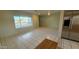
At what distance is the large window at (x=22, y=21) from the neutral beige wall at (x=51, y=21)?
26 cm

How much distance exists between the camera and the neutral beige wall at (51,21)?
50.6 inches

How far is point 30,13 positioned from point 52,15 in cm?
42

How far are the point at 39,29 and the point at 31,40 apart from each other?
0.91 ft

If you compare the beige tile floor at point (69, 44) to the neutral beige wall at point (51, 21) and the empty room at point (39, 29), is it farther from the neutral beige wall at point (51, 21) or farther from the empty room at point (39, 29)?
the neutral beige wall at point (51, 21)

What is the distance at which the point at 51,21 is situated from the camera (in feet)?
4.54

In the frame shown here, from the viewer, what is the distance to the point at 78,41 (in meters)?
1.25

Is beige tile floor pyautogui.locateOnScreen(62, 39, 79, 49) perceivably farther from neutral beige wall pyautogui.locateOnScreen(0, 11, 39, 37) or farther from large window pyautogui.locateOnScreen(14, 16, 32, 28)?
neutral beige wall pyautogui.locateOnScreen(0, 11, 39, 37)

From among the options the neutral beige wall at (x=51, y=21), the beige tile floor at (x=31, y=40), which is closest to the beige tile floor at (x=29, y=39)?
the beige tile floor at (x=31, y=40)

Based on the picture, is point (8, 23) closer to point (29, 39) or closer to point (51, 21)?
point (29, 39)

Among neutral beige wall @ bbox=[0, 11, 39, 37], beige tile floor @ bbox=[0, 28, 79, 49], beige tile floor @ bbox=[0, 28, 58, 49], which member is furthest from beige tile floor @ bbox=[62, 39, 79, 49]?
neutral beige wall @ bbox=[0, 11, 39, 37]

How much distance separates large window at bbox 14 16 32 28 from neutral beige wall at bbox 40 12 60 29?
259mm

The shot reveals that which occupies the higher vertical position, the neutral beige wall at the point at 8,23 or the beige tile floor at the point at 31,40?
the neutral beige wall at the point at 8,23
